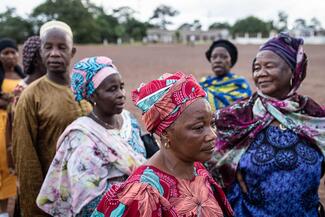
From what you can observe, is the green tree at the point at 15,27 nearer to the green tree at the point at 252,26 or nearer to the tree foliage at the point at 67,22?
the tree foliage at the point at 67,22

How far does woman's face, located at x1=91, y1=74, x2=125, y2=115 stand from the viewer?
275cm

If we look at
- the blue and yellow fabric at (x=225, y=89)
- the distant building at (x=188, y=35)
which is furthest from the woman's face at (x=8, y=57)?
the distant building at (x=188, y=35)

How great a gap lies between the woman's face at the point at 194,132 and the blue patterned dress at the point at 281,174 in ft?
3.44

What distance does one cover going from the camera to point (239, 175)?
9.82 feet

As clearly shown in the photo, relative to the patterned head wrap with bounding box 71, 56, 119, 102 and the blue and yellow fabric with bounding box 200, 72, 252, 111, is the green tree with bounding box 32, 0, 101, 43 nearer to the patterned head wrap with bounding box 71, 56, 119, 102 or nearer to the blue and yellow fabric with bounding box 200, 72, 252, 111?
the blue and yellow fabric with bounding box 200, 72, 252, 111

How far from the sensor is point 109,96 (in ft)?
9.01

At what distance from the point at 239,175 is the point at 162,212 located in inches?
52.6

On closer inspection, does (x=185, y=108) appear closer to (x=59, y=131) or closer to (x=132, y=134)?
(x=132, y=134)

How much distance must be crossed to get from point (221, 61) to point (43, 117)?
249cm

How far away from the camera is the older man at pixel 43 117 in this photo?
10.1 ft

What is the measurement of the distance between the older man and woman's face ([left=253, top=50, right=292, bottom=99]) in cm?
136

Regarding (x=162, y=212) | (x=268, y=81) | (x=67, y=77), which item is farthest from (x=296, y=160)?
(x=67, y=77)

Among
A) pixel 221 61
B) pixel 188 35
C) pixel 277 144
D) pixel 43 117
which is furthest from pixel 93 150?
pixel 188 35

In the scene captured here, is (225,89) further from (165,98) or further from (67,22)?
(67,22)
